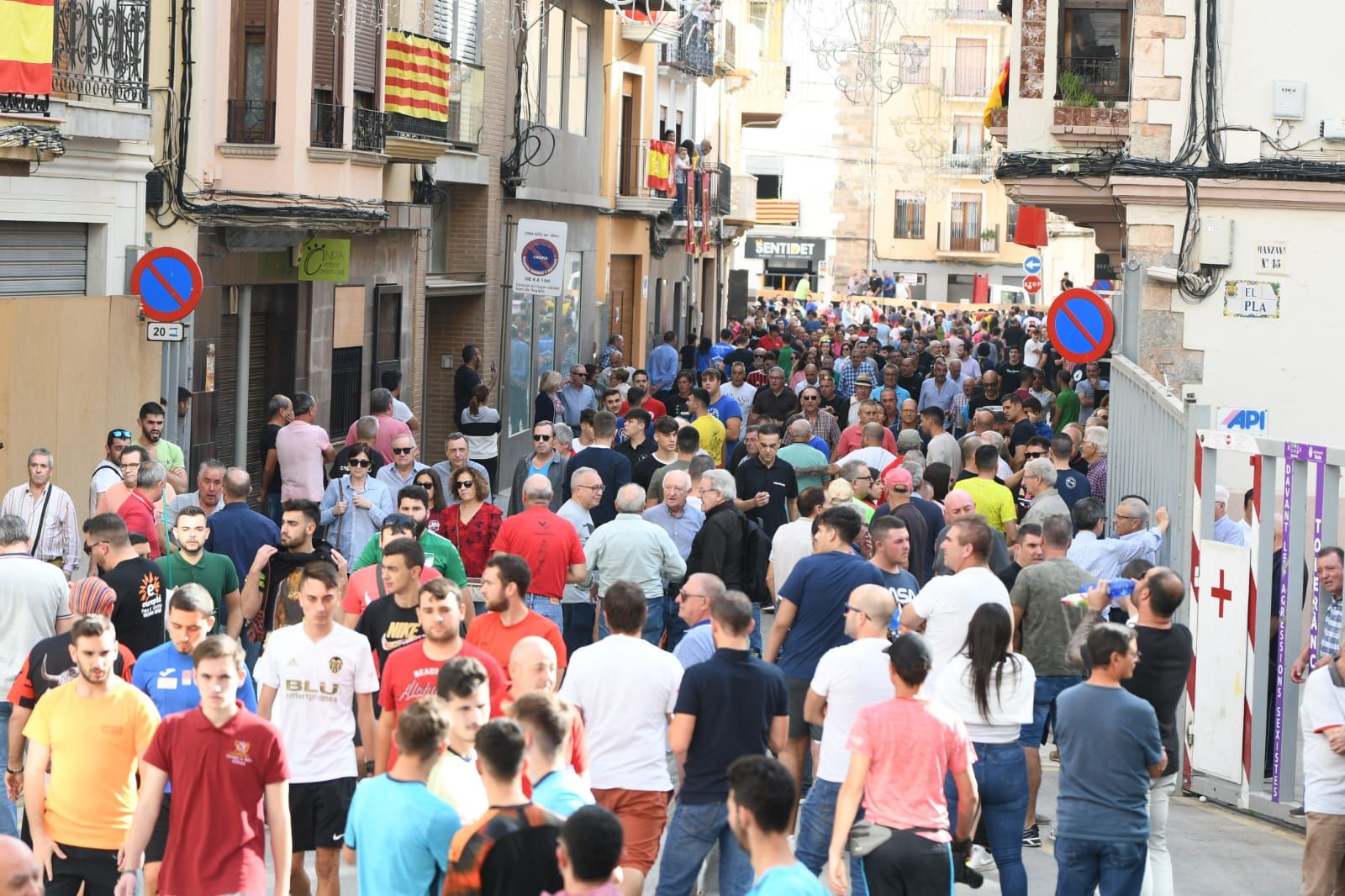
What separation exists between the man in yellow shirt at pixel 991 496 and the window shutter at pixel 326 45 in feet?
29.7

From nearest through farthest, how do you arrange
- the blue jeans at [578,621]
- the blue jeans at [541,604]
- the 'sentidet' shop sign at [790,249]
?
the blue jeans at [541,604]
the blue jeans at [578,621]
the 'sentidet' shop sign at [790,249]

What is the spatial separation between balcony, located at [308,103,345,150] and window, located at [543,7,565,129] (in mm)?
9807

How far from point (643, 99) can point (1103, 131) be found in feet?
63.5

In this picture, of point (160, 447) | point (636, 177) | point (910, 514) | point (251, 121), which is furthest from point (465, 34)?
point (910, 514)

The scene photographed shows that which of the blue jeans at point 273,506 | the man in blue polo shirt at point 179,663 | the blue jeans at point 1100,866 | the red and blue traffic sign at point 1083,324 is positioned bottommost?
the blue jeans at point 1100,866

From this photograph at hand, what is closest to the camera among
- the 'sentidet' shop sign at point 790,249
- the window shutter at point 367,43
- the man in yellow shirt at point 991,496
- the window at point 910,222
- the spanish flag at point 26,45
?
the man in yellow shirt at point 991,496

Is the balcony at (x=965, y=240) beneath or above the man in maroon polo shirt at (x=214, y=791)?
above

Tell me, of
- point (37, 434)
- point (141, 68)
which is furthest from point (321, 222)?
point (37, 434)

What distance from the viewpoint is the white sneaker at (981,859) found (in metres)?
9.41

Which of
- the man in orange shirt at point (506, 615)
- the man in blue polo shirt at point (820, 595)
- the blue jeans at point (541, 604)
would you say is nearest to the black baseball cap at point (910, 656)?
the man in orange shirt at point (506, 615)

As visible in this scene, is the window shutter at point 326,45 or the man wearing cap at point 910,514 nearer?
the man wearing cap at point 910,514

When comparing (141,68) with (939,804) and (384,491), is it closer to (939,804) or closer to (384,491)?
(384,491)

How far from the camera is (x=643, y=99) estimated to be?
36.2m

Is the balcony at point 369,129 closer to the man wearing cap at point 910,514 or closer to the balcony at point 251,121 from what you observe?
the balcony at point 251,121
